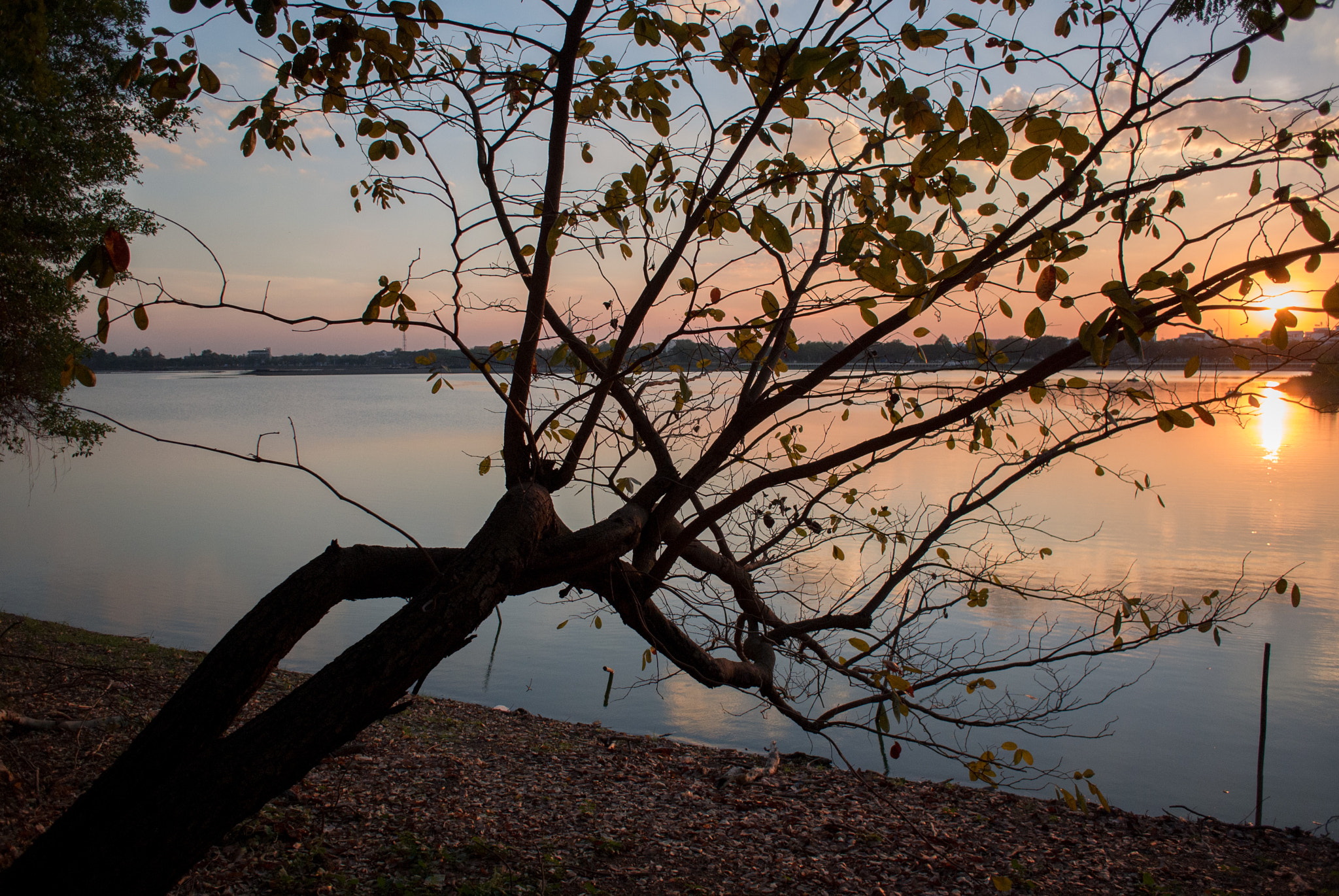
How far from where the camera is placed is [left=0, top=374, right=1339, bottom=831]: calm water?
22.3 ft

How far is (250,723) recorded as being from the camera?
72.2 inches

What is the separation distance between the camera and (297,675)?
7094mm

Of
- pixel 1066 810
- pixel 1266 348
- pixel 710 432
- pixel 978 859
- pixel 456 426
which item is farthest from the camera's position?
pixel 456 426

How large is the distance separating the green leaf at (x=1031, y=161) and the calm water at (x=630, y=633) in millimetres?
1367

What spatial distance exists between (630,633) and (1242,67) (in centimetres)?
841

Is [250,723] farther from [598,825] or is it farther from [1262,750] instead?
[1262,750]

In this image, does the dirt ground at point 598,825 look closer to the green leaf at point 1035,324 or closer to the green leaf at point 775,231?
the green leaf at point 1035,324

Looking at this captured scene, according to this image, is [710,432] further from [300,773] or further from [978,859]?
[978,859]

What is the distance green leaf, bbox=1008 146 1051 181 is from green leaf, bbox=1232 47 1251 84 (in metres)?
0.45

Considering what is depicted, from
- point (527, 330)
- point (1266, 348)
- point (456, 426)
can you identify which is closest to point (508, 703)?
point (527, 330)

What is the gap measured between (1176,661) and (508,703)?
24.1ft

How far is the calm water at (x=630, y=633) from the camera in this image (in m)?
6.79

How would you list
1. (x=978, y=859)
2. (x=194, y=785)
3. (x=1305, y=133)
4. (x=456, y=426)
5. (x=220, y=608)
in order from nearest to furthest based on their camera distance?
(x=194, y=785) < (x=1305, y=133) < (x=978, y=859) < (x=220, y=608) < (x=456, y=426)

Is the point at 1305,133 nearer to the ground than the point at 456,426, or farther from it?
nearer to the ground
